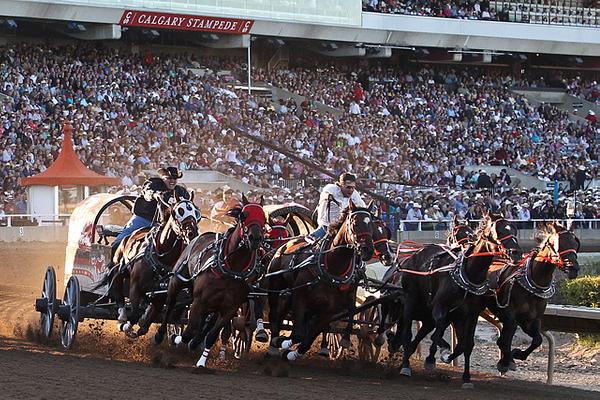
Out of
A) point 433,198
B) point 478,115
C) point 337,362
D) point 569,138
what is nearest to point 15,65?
point 433,198

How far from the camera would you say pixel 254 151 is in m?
31.1

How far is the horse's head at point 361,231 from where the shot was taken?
12.5 m

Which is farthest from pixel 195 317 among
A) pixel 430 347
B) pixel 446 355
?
pixel 446 355

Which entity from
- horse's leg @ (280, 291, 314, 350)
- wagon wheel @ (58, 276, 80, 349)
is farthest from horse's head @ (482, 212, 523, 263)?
wagon wheel @ (58, 276, 80, 349)

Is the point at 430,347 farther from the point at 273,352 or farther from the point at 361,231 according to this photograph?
the point at 361,231

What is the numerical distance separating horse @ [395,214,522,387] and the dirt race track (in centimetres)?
47

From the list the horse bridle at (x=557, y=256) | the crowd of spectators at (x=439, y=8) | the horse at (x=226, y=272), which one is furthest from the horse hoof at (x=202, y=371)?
the crowd of spectators at (x=439, y=8)

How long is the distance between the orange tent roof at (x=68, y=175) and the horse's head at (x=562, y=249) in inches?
525

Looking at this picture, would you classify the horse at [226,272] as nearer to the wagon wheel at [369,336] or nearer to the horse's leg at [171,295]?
the horse's leg at [171,295]

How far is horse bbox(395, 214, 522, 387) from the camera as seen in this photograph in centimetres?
1305

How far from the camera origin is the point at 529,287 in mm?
13648

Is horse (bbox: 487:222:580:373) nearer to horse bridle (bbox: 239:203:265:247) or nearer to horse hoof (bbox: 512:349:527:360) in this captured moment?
horse hoof (bbox: 512:349:527:360)

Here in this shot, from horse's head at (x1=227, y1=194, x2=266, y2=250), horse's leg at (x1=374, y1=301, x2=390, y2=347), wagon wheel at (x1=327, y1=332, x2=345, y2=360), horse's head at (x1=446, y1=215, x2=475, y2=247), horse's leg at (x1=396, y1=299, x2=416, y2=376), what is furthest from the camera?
wagon wheel at (x1=327, y1=332, x2=345, y2=360)

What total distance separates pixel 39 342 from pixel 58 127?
573 inches
